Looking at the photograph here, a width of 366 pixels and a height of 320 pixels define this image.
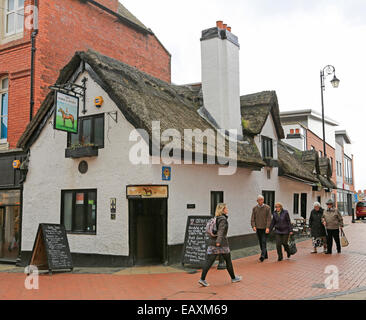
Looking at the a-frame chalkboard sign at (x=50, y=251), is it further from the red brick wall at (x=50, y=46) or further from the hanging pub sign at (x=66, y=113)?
the red brick wall at (x=50, y=46)

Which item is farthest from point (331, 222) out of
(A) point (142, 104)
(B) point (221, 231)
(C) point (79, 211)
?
(C) point (79, 211)

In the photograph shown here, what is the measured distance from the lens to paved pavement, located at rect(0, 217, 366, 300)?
25.1ft

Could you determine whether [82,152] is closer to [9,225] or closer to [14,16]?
[9,225]

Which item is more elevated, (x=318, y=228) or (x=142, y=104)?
(x=142, y=104)

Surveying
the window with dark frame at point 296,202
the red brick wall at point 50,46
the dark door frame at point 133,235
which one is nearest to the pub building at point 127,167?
the dark door frame at point 133,235

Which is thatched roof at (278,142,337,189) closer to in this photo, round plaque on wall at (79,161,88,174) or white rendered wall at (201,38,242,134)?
white rendered wall at (201,38,242,134)

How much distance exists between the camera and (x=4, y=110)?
15.8 meters

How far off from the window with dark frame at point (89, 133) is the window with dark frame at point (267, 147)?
7489 mm

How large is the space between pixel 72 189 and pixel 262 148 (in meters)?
8.07

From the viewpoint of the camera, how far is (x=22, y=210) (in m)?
14.0

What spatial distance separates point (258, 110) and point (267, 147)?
1662mm

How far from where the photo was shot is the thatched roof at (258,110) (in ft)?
53.0

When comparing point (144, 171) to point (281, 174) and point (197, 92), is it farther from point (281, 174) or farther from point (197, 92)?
point (281, 174)
